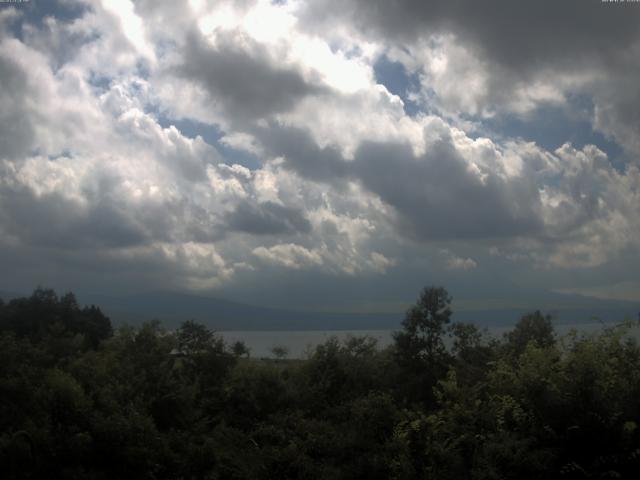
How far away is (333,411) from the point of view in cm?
2091

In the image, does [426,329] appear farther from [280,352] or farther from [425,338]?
[280,352]

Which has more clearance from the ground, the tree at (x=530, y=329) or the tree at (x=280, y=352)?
the tree at (x=530, y=329)

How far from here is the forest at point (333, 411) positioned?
12883 mm

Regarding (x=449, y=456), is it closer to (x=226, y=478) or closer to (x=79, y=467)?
(x=226, y=478)

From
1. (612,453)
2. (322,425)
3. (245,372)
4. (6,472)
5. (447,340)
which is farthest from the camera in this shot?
(447,340)

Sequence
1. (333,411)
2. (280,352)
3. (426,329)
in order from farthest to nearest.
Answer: (280,352) < (426,329) < (333,411)

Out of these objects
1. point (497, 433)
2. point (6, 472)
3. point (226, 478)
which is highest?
point (497, 433)

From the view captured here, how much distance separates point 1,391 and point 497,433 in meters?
13.7

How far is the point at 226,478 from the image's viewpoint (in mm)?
16828

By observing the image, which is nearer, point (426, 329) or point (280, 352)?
point (426, 329)

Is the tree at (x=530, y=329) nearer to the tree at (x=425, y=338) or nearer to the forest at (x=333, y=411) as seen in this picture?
the forest at (x=333, y=411)

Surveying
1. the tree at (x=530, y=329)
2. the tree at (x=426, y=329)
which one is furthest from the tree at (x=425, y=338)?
the tree at (x=530, y=329)

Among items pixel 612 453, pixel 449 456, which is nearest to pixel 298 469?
pixel 449 456

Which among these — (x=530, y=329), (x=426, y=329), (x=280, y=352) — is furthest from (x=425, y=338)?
(x=280, y=352)
